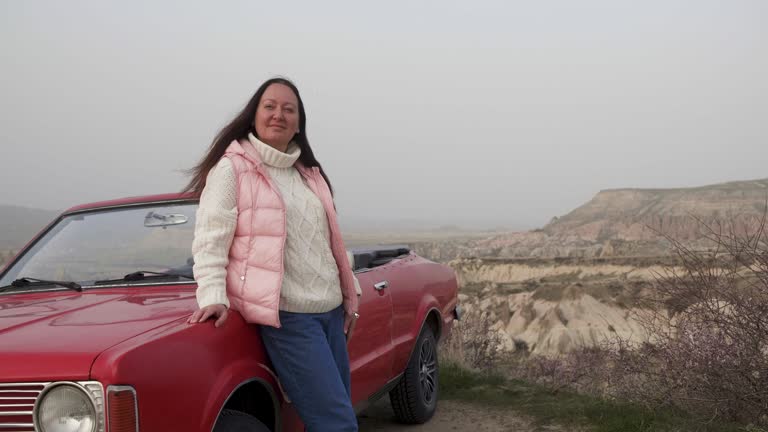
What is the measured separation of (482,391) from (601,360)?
4149 mm

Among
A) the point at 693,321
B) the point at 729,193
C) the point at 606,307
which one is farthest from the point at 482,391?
the point at 729,193

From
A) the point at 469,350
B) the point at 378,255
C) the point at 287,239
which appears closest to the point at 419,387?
the point at 378,255

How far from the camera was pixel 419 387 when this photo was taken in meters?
5.25

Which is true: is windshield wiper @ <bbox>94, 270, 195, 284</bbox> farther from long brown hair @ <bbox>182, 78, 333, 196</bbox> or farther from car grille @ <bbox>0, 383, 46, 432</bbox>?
car grille @ <bbox>0, 383, 46, 432</bbox>

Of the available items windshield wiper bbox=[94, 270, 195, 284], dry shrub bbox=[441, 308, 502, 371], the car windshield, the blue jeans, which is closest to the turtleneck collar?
the blue jeans

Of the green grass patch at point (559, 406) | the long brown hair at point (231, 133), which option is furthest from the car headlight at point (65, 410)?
the green grass patch at point (559, 406)

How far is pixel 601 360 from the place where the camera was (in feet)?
32.8

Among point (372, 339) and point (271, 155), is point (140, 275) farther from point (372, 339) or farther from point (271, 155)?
point (372, 339)

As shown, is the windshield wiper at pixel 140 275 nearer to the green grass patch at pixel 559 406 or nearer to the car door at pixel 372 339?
the car door at pixel 372 339

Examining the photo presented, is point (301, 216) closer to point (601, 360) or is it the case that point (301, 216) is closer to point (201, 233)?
point (201, 233)

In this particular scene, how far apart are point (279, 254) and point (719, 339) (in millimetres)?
3800

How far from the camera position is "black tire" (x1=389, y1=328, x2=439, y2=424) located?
5160 millimetres

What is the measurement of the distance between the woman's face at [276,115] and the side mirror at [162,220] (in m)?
1.01

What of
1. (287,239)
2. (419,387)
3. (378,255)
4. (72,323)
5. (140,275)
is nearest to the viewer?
(72,323)
